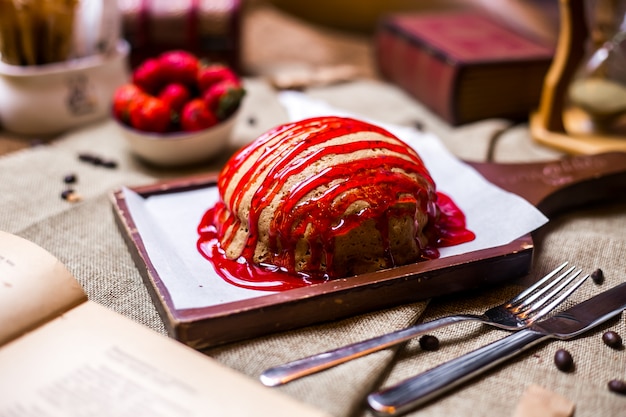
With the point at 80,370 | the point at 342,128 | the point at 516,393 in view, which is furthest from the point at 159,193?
the point at 516,393

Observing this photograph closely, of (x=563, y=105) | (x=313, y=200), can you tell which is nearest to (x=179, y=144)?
(x=313, y=200)

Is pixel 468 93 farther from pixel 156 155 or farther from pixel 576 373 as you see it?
pixel 576 373

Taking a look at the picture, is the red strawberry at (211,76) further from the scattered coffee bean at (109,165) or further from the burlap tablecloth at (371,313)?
the scattered coffee bean at (109,165)

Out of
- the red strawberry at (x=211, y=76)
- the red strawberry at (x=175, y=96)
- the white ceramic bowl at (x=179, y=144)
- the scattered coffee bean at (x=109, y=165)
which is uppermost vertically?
the red strawberry at (x=211, y=76)

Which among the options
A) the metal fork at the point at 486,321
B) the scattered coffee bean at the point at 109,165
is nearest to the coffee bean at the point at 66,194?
the scattered coffee bean at the point at 109,165

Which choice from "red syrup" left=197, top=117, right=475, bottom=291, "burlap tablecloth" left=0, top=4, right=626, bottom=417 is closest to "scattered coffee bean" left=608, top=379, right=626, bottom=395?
"burlap tablecloth" left=0, top=4, right=626, bottom=417

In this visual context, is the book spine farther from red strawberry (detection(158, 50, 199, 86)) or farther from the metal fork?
the metal fork
